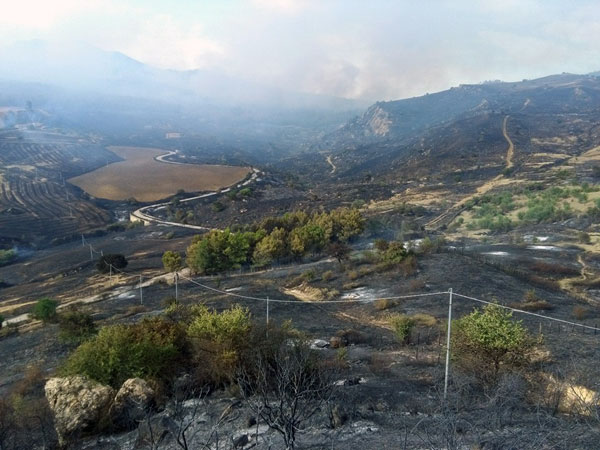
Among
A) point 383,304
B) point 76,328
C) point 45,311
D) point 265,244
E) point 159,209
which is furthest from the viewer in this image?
point 159,209

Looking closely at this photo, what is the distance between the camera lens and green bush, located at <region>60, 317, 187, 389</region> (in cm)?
1659

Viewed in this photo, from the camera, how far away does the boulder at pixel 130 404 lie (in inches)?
608

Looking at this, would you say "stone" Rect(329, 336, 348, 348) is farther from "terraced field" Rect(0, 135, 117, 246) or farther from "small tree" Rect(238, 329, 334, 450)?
"terraced field" Rect(0, 135, 117, 246)

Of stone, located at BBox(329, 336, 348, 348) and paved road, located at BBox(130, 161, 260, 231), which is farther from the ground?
stone, located at BBox(329, 336, 348, 348)

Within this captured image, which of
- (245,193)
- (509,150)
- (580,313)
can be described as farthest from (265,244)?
(509,150)

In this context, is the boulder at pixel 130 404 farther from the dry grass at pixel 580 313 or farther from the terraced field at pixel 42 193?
the terraced field at pixel 42 193

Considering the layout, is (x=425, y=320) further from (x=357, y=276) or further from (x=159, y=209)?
(x=159, y=209)

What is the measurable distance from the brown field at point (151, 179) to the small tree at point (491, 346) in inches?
3962

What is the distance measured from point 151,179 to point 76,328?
10305 cm

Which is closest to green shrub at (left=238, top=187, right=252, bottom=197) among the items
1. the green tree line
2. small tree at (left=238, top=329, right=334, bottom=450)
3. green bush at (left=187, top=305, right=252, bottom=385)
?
the green tree line

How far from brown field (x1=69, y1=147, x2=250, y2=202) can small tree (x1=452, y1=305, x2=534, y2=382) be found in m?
101

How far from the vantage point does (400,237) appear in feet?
175

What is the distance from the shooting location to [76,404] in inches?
598

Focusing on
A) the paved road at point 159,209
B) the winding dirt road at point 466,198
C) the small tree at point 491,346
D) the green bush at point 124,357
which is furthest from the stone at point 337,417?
the paved road at point 159,209
